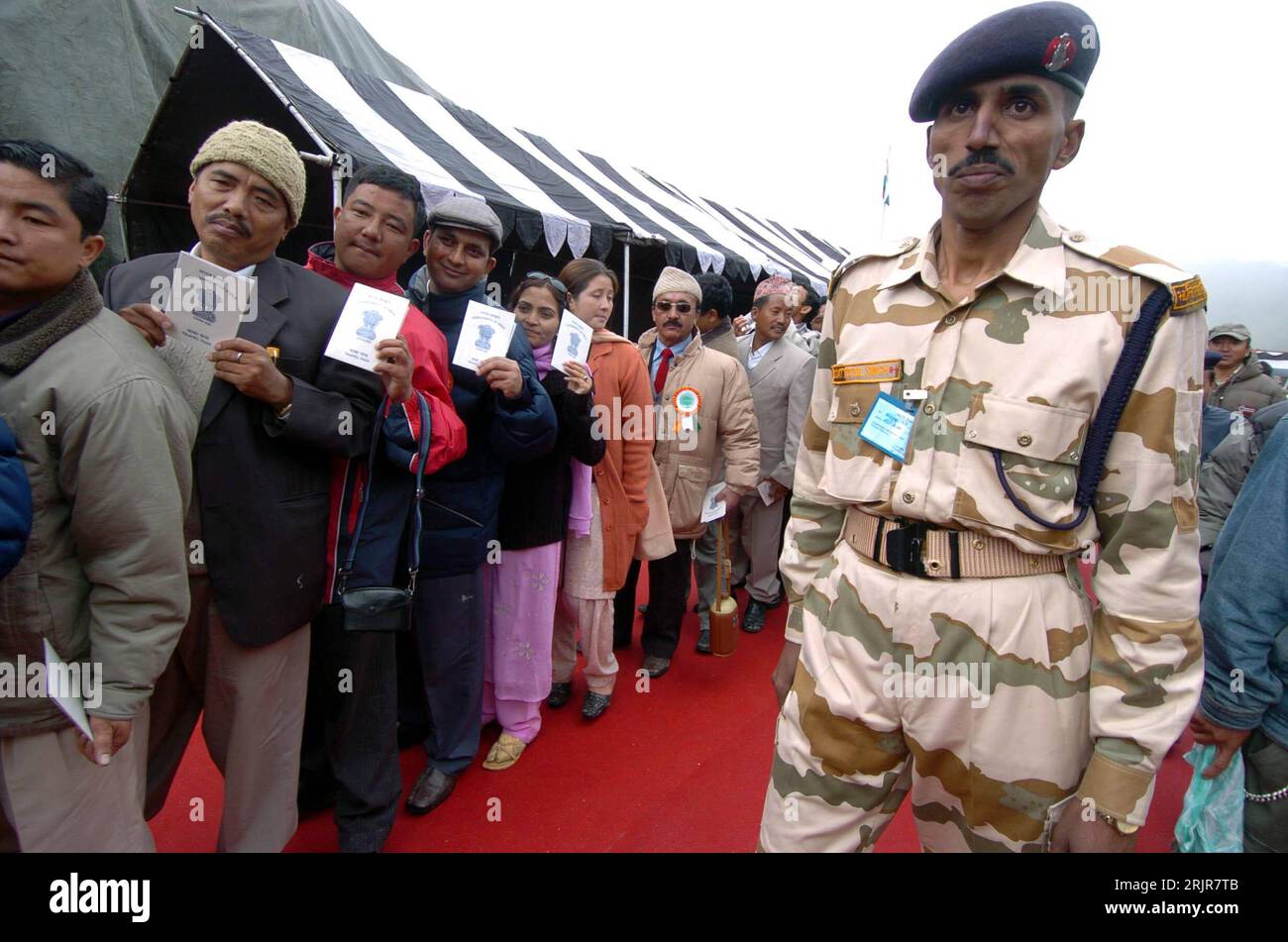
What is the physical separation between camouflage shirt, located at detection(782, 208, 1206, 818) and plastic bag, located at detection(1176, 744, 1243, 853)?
920 millimetres

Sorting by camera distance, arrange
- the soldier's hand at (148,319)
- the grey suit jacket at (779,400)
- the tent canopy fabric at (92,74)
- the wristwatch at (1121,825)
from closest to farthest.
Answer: the wristwatch at (1121,825) < the soldier's hand at (148,319) < the grey suit jacket at (779,400) < the tent canopy fabric at (92,74)

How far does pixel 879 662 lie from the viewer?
4.03 feet

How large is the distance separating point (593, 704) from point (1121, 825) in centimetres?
233

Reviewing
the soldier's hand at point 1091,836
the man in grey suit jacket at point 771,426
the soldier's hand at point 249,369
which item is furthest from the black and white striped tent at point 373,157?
the soldier's hand at point 1091,836

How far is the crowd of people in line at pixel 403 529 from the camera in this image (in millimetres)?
1139

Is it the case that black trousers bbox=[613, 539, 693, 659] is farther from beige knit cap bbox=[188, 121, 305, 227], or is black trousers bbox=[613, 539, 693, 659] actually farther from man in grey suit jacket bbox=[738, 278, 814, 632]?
beige knit cap bbox=[188, 121, 305, 227]

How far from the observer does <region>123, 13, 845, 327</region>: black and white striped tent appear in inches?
232

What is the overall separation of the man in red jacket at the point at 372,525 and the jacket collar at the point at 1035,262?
137 cm

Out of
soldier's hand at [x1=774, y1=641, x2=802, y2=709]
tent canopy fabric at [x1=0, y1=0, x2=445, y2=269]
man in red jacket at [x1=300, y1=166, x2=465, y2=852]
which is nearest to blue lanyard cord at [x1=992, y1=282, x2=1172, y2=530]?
soldier's hand at [x1=774, y1=641, x2=802, y2=709]

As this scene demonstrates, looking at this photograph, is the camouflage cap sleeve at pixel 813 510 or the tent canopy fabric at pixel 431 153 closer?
the camouflage cap sleeve at pixel 813 510

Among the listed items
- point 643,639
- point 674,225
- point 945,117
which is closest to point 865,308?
point 945,117

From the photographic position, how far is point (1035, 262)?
46.4 inches

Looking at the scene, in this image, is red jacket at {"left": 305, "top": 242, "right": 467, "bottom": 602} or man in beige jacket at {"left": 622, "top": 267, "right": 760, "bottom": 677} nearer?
red jacket at {"left": 305, "top": 242, "right": 467, "bottom": 602}

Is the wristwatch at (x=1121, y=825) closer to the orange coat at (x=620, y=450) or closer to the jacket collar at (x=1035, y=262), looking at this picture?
the jacket collar at (x=1035, y=262)
